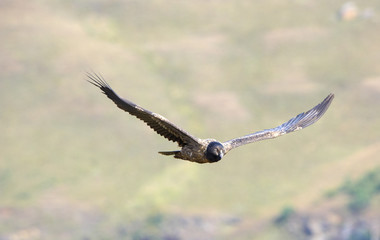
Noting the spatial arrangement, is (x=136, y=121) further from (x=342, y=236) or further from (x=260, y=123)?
(x=342, y=236)

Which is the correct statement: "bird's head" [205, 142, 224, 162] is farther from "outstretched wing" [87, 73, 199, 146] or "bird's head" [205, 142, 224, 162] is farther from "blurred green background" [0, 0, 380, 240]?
"blurred green background" [0, 0, 380, 240]

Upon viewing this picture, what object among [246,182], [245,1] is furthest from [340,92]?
[245,1]

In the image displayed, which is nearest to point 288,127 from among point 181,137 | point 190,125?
point 181,137

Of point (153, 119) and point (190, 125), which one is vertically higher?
point (190, 125)

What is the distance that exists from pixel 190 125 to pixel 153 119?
272 ft

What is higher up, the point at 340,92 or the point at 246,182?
the point at 340,92

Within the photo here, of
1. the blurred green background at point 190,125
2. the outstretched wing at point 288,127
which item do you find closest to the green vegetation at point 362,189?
the blurred green background at point 190,125

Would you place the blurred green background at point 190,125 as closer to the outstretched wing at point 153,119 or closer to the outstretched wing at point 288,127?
the outstretched wing at point 288,127

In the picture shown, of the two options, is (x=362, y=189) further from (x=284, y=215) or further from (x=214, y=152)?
(x=214, y=152)

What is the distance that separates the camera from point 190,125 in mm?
111062

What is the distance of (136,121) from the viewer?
362 ft

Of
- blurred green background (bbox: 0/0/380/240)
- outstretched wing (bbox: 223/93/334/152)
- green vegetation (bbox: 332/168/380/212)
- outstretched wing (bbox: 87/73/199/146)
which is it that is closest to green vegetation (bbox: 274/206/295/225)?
blurred green background (bbox: 0/0/380/240)

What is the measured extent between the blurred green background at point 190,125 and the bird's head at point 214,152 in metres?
69.9

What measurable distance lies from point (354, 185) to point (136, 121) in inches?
869
